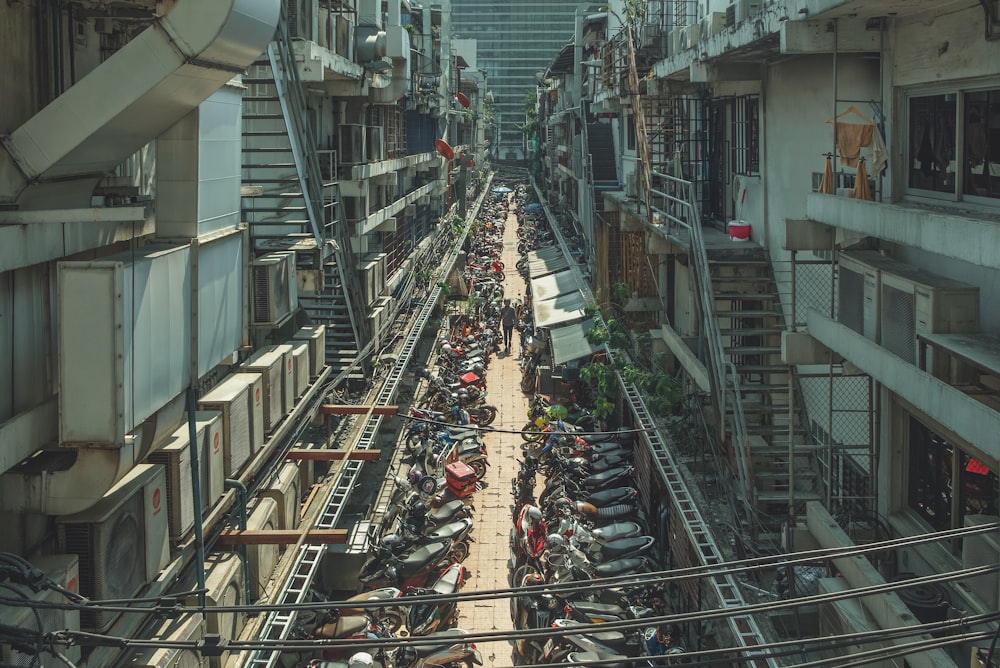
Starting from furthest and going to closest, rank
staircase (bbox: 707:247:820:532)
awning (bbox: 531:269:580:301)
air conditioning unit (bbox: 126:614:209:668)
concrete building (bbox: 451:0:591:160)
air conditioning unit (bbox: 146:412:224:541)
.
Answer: concrete building (bbox: 451:0:591:160) < awning (bbox: 531:269:580:301) < staircase (bbox: 707:247:820:532) < air conditioning unit (bbox: 146:412:224:541) < air conditioning unit (bbox: 126:614:209:668)

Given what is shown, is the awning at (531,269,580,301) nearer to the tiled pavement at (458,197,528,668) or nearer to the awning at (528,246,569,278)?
the awning at (528,246,569,278)

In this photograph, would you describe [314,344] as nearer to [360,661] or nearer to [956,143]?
[360,661]

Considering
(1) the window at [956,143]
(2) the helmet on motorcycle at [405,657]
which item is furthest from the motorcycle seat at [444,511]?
(1) the window at [956,143]

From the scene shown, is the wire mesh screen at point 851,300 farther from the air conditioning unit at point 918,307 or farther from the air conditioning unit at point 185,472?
the air conditioning unit at point 185,472

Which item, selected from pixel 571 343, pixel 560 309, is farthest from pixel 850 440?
pixel 560 309

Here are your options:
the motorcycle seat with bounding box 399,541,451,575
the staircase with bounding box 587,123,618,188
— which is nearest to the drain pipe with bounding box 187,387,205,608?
the motorcycle seat with bounding box 399,541,451,575
